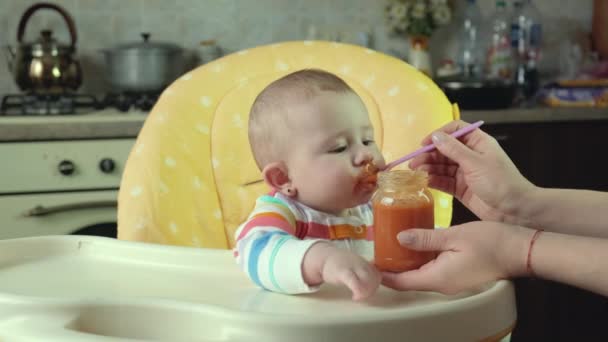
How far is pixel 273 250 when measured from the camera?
865mm

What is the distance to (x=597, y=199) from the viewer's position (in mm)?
1097

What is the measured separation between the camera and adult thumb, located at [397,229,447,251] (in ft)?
2.81

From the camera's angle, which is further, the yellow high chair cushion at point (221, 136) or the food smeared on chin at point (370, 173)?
the yellow high chair cushion at point (221, 136)

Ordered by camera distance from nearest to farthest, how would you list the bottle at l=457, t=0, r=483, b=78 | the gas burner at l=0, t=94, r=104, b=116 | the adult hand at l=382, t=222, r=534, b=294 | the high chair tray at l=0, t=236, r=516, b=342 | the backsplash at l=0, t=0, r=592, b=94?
the high chair tray at l=0, t=236, r=516, b=342
the adult hand at l=382, t=222, r=534, b=294
the gas burner at l=0, t=94, r=104, b=116
the backsplash at l=0, t=0, r=592, b=94
the bottle at l=457, t=0, r=483, b=78

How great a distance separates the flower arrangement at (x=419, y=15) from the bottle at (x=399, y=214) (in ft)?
7.04

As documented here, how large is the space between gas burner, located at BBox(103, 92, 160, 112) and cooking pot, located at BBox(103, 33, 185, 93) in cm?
3

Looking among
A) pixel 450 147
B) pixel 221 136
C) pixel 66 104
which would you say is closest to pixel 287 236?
pixel 450 147

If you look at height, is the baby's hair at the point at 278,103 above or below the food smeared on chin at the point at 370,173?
above

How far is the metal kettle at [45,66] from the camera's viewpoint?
230 centimetres

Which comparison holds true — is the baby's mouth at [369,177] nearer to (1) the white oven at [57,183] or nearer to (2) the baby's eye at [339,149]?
(2) the baby's eye at [339,149]

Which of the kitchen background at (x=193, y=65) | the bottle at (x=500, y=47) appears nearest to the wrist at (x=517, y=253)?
the kitchen background at (x=193, y=65)

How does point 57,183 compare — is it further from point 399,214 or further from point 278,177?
point 399,214

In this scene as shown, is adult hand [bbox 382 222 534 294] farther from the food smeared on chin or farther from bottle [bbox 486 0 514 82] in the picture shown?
bottle [bbox 486 0 514 82]

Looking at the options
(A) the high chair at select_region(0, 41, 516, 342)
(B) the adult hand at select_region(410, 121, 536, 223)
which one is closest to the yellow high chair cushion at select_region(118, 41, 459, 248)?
(A) the high chair at select_region(0, 41, 516, 342)
